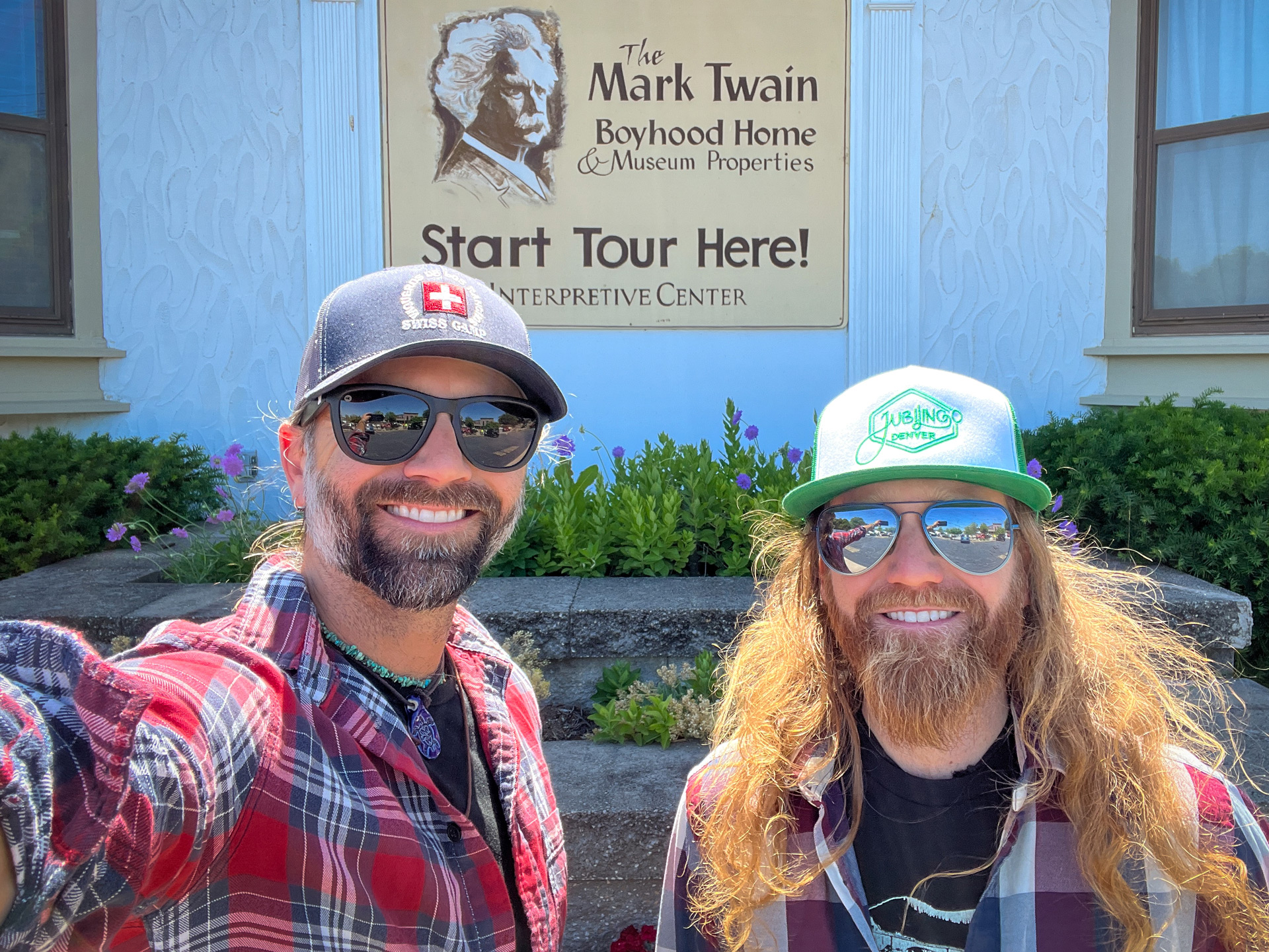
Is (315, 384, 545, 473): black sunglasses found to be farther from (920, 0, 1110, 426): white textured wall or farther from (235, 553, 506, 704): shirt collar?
(920, 0, 1110, 426): white textured wall

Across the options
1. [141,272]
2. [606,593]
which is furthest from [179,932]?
[141,272]

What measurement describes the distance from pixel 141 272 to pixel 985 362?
510cm

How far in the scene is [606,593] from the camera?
386 centimetres

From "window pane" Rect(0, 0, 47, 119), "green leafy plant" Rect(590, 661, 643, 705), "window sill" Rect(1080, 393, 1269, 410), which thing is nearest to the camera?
"green leafy plant" Rect(590, 661, 643, 705)

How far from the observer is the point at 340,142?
5664 millimetres

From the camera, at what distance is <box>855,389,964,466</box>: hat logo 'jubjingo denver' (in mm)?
1662

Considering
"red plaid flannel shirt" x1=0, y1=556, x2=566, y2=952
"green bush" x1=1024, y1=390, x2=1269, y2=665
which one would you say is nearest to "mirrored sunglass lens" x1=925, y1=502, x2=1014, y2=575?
"red plaid flannel shirt" x1=0, y1=556, x2=566, y2=952

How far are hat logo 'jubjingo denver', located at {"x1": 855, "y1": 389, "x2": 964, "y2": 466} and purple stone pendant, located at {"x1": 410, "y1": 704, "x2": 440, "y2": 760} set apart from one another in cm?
86

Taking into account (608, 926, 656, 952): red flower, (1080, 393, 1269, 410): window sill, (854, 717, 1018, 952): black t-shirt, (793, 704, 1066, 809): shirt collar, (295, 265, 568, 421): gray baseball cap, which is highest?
(295, 265, 568, 421): gray baseball cap

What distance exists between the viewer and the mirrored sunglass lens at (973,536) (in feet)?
5.49

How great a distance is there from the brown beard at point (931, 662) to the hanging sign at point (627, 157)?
169 inches

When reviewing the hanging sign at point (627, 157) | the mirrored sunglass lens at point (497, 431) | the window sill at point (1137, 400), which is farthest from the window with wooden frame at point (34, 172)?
the window sill at point (1137, 400)

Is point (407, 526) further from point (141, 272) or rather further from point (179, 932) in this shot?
point (141, 272)

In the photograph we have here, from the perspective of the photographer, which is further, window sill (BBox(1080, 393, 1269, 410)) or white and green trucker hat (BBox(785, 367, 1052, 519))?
window sill (BBox(1080, 393, 1269, 410))
